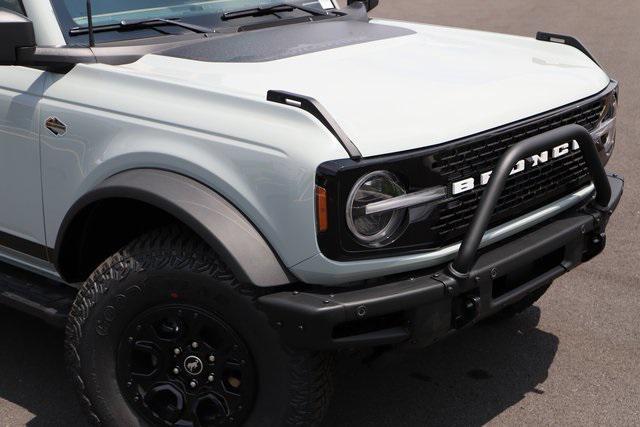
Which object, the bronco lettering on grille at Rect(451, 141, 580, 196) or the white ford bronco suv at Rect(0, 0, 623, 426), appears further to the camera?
the bronco lettering on grille at Rect(451, 141, 580, 196)

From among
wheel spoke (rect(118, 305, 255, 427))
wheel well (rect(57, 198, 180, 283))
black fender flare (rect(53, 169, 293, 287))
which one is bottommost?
wheel spoke (rect(118, 305, 255, 427))

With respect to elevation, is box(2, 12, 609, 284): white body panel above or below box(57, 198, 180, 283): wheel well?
above

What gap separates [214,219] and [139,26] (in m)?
1.11

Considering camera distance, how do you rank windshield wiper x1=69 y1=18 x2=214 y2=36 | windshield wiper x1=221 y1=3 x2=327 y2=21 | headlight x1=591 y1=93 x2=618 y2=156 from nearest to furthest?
1. windshield wiper x1=69 y1=18 x2=214 y2=36
2. headlight x1=591 y1=93 x2=618 y2=156
3. windshield wiper x1=221 y1=3 x2=327 y2=21

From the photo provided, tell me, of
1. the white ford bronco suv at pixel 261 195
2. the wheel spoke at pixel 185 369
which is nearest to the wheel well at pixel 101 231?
the white ford bronco suv at pixel 261 195

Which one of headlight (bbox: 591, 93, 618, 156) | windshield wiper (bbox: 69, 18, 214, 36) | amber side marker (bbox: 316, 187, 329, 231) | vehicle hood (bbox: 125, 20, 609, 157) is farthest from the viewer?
headlight (bbox: 591, 93, 618, 156)

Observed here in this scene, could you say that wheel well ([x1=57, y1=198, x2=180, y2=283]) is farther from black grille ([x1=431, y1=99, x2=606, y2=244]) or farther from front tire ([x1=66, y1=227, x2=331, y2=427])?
black grille ([x1=431, y1=99, x2=606, y2=244])

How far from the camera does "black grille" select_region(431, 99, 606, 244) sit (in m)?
3.23

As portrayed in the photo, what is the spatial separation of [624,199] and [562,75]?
2.85 metres

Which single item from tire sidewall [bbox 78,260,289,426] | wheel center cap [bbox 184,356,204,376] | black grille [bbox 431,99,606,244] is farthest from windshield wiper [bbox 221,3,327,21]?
wheel center cap [bbox 184,356,204,376]

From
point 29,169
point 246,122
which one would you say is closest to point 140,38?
point 29,169

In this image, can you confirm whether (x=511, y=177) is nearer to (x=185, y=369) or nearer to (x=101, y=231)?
(x=185, y=369)

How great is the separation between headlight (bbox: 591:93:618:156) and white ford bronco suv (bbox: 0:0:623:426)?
0.02m

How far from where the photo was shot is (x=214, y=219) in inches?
124
